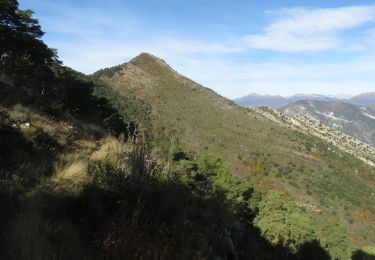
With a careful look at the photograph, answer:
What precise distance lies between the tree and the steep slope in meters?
61.5

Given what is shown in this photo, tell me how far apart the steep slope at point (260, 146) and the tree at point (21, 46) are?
202 ft

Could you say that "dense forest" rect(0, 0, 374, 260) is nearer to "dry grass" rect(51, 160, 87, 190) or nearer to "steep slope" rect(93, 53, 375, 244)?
"dry grass" rect(51, 160, 87, 190)

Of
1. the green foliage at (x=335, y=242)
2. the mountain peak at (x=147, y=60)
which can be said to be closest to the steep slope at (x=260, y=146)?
the mountain peak at (x=147, y=60)

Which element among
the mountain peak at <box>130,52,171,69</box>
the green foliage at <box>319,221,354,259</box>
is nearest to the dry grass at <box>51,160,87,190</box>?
the green foliage at <box>319,221,354,259</box>

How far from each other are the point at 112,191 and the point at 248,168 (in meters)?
93.7

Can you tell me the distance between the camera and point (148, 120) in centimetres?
9300

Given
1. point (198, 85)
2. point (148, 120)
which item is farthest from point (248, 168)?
point (198, 85)

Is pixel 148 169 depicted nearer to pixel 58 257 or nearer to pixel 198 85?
pixel 58 257

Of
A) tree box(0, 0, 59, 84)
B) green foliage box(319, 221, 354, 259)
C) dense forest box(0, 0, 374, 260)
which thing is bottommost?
green foliage box(319, 221, 354, 259)

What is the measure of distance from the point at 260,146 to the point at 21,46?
92573 mm

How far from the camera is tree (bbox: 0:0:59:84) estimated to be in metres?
18.1

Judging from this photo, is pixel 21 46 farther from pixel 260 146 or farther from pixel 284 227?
pixel 260 146

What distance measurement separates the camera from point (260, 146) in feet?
354

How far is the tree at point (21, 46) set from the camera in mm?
18141
